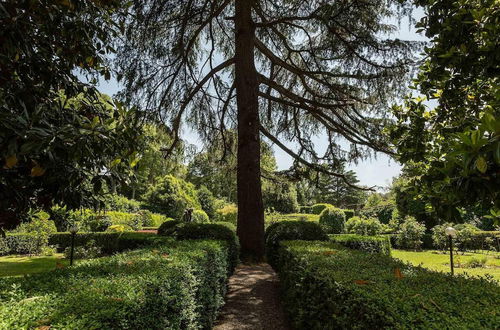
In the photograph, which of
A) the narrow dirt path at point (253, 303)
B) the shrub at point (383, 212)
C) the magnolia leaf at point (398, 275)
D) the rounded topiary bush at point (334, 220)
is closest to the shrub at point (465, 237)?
the rounded topiary bush at point (334, 220)

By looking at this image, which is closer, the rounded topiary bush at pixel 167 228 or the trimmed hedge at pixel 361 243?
the trimmed hedge at pixel 361 243

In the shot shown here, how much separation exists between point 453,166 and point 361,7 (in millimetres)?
6754

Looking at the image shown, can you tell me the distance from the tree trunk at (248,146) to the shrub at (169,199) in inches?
602

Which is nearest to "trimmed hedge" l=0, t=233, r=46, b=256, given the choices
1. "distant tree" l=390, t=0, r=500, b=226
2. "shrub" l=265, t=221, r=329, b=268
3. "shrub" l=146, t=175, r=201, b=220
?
"shrub" l=265, t=221, r=329, b=268

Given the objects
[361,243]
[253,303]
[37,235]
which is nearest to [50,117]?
[253,303]

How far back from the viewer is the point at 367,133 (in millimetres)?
8977

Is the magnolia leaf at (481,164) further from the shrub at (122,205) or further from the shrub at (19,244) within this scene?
the shrub at (122,205)

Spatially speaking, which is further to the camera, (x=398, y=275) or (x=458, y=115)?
(x=458, y=115)

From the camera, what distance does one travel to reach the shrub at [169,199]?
23391 millimetres

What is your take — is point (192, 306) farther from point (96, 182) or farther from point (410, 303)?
point (410, 303)

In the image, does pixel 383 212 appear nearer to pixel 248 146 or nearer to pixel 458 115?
pixel 248 146

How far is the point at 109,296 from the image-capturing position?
1840 mm

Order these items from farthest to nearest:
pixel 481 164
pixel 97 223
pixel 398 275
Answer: pixel 97 223 < pixel 398 275 < pixel 481 164

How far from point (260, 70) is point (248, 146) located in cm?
376
